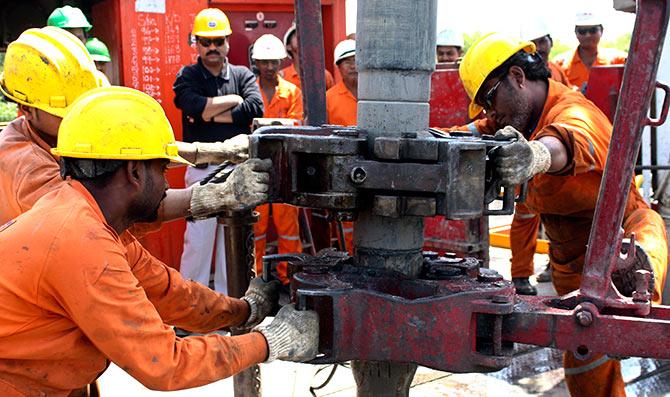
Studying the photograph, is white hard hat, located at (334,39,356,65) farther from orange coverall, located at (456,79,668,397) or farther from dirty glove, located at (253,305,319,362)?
dirty glove, located at (253,305,319,362)

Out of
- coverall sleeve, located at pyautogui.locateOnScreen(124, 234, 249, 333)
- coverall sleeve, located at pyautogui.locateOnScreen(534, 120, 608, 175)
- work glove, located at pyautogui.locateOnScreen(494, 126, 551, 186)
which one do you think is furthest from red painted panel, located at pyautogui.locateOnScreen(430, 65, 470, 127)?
work glove, located at pyautogui.locateOnScreen(494, 126, 551, 186)

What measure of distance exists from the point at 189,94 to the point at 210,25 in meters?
0.60

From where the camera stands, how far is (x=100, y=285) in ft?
6.69

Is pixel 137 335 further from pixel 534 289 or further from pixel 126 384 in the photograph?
pixel 534 289

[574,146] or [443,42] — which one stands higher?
[443,42]

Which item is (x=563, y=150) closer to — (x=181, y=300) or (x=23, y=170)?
(x=181, y=300)

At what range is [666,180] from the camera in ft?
17.1

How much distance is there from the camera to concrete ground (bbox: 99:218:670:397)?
14.3ft

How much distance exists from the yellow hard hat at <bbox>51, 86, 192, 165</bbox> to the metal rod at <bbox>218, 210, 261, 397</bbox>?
0.68 m

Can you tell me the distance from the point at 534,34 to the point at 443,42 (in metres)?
1.09

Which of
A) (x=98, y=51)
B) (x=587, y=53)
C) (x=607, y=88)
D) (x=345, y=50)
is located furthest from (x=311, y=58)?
(x=587, y=53)

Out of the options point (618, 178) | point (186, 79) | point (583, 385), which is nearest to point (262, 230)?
point (186, 79)

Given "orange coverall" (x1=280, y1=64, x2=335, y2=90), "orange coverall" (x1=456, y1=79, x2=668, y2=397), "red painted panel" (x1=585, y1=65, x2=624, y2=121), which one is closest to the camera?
"orange coverall" (x1=456, y1=79, x2=668, y2=397)

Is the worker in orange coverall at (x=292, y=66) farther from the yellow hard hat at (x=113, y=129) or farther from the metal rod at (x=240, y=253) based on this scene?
the yellow hard hat at (x=113, y=129)
